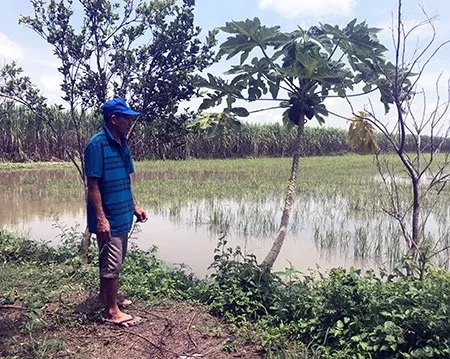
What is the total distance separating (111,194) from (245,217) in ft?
19.6

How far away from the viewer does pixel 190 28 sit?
5.80 metres

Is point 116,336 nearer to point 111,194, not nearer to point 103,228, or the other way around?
point 103,228

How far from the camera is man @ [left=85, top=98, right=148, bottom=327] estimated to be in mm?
3525

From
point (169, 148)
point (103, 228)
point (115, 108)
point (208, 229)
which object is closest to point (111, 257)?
point (103, 228)

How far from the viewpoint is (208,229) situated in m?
8.64

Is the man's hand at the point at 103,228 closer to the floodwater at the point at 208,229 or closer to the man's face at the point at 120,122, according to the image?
the man's face at the point at 120,122

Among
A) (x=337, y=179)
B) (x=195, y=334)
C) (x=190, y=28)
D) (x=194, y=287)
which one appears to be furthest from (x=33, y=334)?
(x=337, y=179)

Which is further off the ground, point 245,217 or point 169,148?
point 169,148

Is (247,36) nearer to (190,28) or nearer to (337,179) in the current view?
(190,28)

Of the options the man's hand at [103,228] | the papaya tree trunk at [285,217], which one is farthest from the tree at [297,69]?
the man's hand at [103,228]

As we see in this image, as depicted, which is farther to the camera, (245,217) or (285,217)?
(245,217)

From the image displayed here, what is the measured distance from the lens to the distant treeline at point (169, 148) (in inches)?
930

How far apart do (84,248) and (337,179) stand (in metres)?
12.0

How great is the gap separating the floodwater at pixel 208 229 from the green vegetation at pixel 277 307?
40.3 inches
